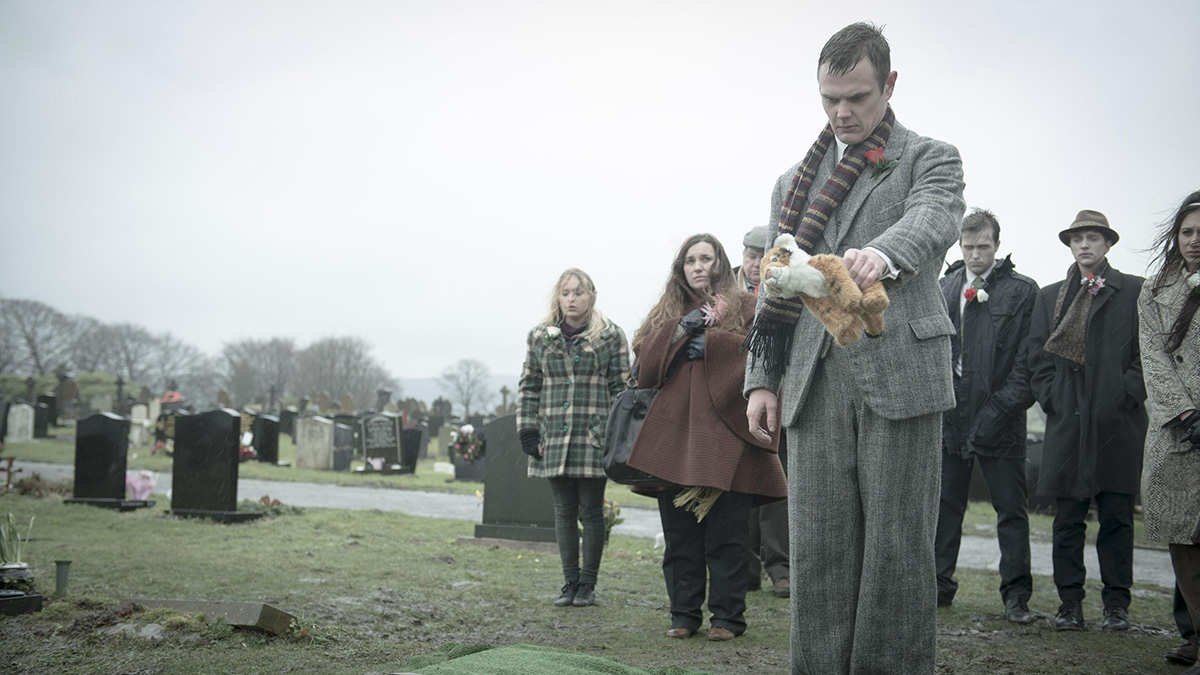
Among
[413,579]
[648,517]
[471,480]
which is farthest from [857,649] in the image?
[471,480]

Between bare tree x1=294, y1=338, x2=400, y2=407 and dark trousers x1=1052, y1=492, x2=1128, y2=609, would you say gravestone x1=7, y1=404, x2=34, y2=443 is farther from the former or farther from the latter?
bare tree x1=294, y1=338, x2=400, y2=407

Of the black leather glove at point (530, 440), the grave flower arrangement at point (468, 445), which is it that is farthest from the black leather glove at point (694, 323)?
the grave flower arrangement at point (468, 445)

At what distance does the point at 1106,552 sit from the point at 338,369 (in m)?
71.2

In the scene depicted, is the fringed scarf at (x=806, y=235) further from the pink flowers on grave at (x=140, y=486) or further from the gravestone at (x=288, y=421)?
the gravestone at (x=288, y=421)

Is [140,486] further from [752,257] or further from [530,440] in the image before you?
[752,257]

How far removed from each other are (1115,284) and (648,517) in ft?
27.8

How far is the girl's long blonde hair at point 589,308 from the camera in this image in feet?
18.9

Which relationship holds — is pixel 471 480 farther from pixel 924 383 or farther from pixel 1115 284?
pixel 924 383

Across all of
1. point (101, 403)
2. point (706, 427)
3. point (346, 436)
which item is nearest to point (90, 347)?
point (101, 403)

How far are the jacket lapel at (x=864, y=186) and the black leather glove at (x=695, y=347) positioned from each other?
192 centimetres

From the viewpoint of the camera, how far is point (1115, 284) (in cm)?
485

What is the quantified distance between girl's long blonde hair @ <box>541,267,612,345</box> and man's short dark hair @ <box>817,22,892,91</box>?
3.33m

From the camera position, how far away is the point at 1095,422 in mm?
4730

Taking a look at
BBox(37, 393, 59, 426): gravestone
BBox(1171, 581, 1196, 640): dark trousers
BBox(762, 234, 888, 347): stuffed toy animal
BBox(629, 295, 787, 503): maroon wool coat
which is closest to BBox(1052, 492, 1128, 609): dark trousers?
BBox(1171, 581, 1196, 640): dark trousers
